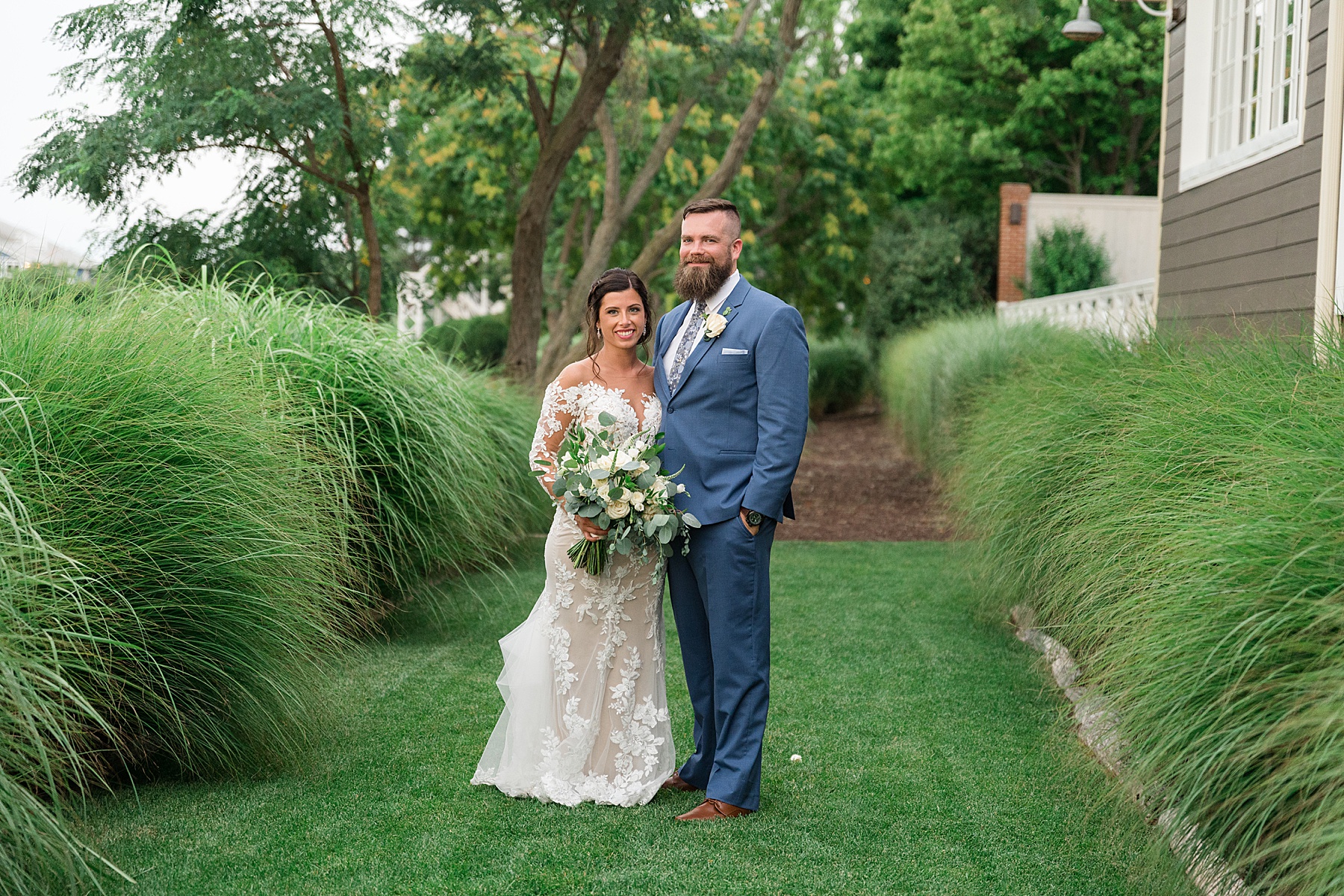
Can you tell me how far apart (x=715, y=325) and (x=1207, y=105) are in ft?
21.9

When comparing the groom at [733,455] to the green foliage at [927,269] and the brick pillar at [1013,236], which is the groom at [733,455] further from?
the green foliage at [927,269]

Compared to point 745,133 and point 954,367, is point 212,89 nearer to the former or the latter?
point 745,133

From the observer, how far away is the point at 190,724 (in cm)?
395

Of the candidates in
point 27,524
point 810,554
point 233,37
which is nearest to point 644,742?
point 27,524

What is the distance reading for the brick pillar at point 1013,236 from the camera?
1962 centimetres

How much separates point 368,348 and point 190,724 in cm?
293

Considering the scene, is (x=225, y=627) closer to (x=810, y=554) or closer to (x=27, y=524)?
(x=27, y=524)

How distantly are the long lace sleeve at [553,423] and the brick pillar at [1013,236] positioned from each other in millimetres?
16723

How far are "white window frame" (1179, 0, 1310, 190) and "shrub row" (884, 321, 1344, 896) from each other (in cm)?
259

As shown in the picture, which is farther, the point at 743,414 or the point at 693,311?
the point at 693,311

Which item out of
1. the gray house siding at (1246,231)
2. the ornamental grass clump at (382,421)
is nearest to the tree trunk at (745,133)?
the gray house siding at (1246,231)

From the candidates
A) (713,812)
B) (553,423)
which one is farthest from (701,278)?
(713,812)

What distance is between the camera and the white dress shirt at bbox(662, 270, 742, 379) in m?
4.05

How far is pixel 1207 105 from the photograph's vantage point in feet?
29.1
